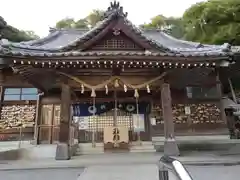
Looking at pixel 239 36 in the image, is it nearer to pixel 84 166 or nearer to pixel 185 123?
pixel 185 123

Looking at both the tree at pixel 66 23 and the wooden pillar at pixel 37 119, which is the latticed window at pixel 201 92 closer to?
the wooden pillar at pixel 37 119

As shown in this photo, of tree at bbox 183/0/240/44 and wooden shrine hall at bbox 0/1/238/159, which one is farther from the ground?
tree at bbox 183/0/240/44

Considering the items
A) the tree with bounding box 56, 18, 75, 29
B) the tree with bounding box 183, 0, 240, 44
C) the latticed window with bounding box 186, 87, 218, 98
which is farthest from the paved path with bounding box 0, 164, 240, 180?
the tree with bounding box 56, 18, 75, 29

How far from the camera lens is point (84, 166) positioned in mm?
6363

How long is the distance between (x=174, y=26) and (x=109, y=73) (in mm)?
30468

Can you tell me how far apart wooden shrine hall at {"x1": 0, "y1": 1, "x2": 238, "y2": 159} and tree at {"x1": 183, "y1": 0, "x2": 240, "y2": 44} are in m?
5.74

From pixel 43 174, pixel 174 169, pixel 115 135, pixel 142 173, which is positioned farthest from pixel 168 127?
pixel 174 169

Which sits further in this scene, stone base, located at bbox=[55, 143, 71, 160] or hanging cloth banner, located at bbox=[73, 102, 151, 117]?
hanging cloth banner, located at bbox=[73, 102, 151, 117]

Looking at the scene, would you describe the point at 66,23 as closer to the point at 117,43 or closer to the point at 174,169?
the point at 117,43

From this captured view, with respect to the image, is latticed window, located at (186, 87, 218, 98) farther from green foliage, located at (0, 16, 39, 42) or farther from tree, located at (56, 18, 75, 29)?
tree, located at (56, 18, 75, 29)

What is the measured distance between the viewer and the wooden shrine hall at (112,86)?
7.79 meters

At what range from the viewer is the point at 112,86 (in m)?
9.21

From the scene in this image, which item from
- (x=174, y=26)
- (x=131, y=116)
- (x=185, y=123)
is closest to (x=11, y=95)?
(x=131, y=116)

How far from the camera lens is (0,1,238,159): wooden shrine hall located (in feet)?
25.5
